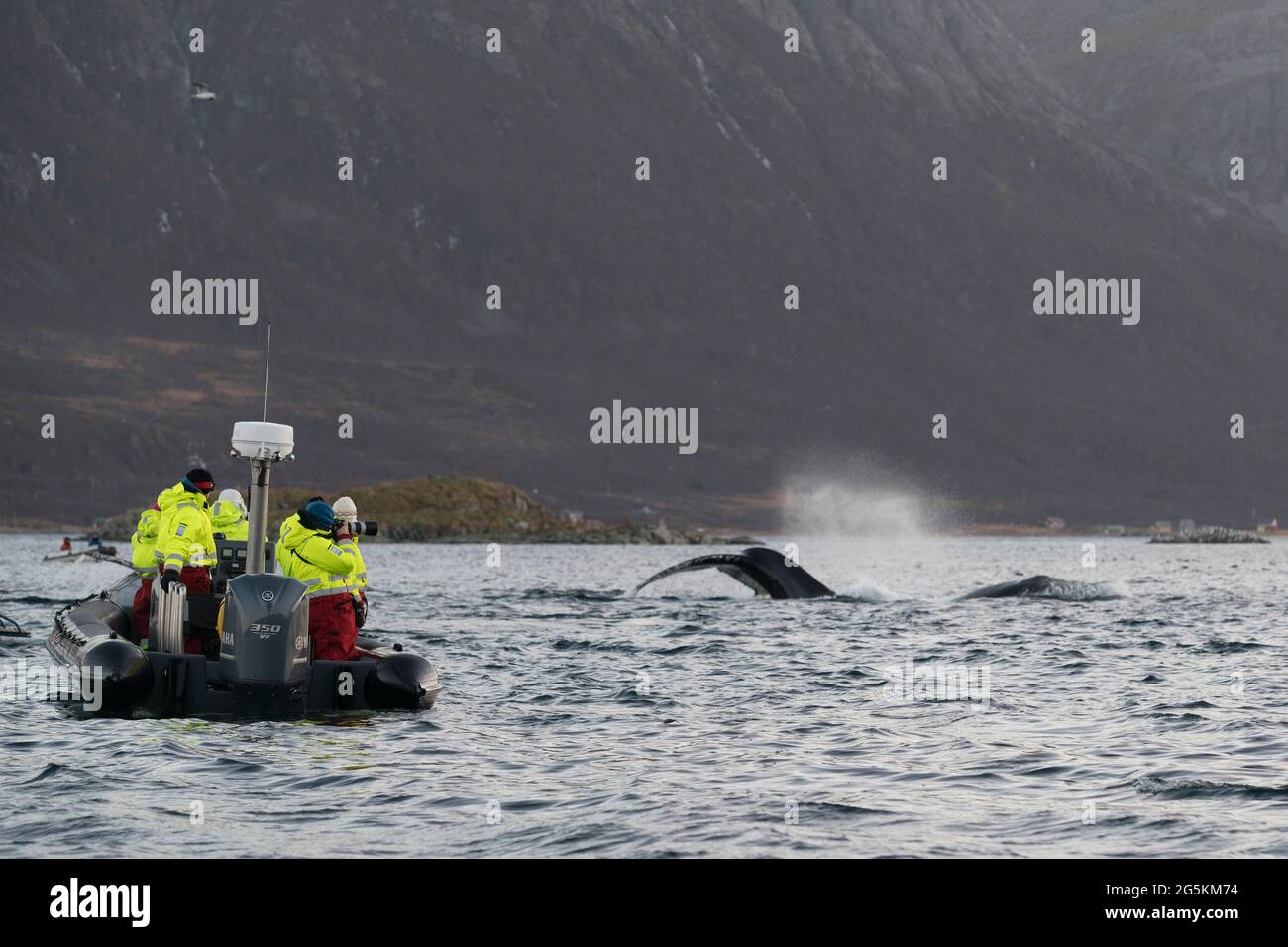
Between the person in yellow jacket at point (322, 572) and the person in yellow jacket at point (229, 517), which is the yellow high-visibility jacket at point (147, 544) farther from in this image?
the person in yellow jacket at point (322, 572)

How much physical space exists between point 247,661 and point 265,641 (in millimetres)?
378

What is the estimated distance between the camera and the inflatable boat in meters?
22.9

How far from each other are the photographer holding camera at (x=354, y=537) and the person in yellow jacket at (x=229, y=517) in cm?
302

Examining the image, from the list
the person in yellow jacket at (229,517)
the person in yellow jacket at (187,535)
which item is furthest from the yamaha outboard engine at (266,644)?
the person in yellow jacket at (229,517)

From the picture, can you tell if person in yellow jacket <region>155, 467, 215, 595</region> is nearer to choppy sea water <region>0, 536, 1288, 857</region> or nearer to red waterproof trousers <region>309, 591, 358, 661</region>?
red waterproof trousers <region>309, 591, 358, 661</region>

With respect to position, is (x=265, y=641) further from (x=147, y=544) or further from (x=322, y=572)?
(x=147, y=544)

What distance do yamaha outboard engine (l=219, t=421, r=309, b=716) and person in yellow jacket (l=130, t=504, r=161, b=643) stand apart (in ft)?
11.7

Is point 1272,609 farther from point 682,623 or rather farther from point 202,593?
point 202,593

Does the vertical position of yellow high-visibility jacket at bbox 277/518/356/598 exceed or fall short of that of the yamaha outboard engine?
it exceeds it

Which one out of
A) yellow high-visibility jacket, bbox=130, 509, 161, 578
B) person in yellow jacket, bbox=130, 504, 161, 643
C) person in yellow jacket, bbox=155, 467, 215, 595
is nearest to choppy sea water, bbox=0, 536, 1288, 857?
person in yellow jacket, bbox=130, 504, 161, 643

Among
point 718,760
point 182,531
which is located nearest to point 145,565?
point 182,531
